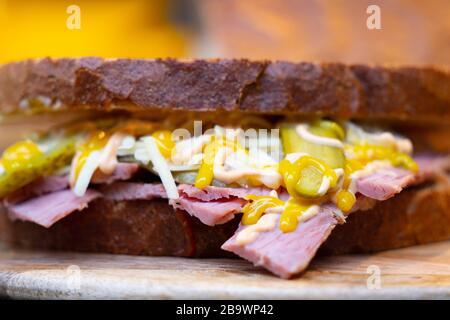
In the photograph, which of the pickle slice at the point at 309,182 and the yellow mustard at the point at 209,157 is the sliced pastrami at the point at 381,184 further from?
the yellow mustard at the point at 209,157

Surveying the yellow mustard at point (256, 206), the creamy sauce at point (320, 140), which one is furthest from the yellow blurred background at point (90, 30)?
the yellow mustard at point (256, 206)

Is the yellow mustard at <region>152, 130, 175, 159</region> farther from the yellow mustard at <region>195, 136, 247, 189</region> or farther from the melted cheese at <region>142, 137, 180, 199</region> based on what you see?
the yellow mustard at <region>195, 136, 247, 189</region>

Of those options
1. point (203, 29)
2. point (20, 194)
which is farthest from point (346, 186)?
point (203, 29)

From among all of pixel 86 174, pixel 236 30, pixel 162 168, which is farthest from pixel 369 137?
pixel 236 30

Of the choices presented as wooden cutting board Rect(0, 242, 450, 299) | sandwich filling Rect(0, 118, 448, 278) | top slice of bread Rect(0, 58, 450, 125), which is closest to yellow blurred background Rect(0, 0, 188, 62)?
top slice of bread Rect(0, 58, 450, 125)

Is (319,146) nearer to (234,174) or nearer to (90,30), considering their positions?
(234,174)
